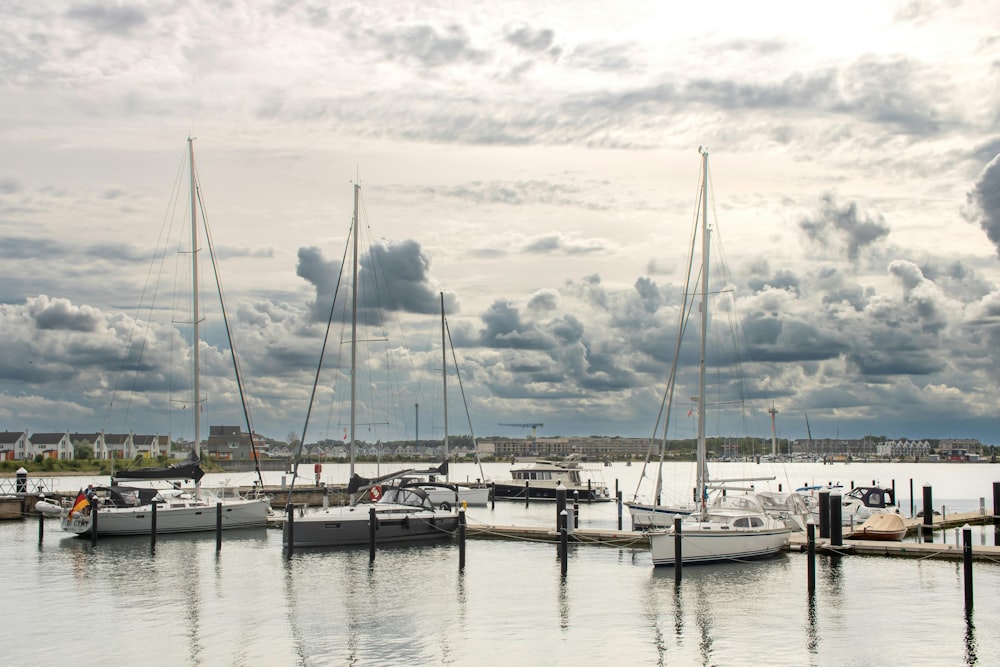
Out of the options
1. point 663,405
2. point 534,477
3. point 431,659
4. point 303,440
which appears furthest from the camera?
point 534,477

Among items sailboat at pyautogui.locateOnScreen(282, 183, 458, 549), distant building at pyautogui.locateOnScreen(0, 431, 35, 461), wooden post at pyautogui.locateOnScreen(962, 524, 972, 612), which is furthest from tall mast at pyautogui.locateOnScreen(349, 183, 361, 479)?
distant building at pyautogui.locateOnScreen(0, 431, 35, 461)

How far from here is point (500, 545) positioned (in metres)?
45.3

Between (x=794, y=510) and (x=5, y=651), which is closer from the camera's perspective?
(x=5, y=651)

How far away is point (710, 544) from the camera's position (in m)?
36.4

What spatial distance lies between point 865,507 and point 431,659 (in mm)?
35651

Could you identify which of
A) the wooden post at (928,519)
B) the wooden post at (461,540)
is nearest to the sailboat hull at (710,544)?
the wooden post at (461,540)

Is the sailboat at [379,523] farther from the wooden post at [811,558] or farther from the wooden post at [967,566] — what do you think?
the wooden post at [967,566]

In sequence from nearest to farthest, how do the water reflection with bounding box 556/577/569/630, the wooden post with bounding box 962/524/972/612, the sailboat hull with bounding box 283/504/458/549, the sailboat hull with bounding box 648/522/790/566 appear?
the wooden post with bounding box 962/524/972/612, the water reflection with bounding box 556/577/569/630, the sailboat hull with bounding box 648/522/790/566, the sailboat hull with bounding box 283/504/458/549

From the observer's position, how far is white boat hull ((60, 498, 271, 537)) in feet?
158

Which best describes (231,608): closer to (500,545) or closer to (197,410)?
(500,545)

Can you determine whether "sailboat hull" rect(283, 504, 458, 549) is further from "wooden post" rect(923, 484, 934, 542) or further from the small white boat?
"wooden post" rect(923, 484, 934, 542)

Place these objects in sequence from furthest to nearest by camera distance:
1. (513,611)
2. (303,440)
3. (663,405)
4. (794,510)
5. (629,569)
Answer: (303,440)
(663,405)
(794,510)
(629,569)
(513,611)

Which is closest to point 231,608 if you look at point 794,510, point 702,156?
point 794,510

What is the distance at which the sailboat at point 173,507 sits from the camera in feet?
158
